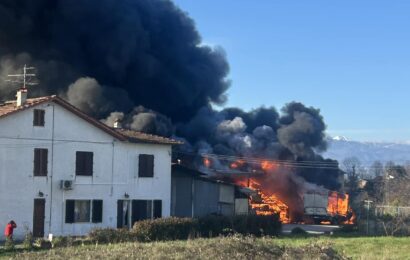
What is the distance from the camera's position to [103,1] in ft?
219

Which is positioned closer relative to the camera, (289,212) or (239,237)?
(239,237)

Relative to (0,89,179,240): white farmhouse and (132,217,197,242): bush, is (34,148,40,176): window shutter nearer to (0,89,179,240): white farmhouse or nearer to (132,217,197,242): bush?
(0,89,179,240): white farmhouse

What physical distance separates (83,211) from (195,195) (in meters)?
10.6

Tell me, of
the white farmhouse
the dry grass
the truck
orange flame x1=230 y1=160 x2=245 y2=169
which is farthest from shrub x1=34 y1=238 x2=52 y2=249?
orange flame x1=230 y1=160 x2=245 y2=169

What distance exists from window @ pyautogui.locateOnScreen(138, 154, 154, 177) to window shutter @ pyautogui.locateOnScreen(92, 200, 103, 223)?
134 inches

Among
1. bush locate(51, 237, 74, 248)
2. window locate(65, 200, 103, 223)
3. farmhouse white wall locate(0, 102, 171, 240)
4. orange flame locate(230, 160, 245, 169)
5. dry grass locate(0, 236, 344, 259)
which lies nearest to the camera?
dry grass locate(0, 236, 344, 259)

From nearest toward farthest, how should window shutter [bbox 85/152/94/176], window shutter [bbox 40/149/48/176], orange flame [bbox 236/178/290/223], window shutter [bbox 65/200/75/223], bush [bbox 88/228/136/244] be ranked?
bush [bbox 88/228/136/244], window shutter [bbox 40/149/48/176], window shutter [bbox 65/200/75/223], window shutter [bbox 85/152/94/176], orange flame [bbox 236/178/290/223]

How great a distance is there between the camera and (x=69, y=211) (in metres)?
40.3

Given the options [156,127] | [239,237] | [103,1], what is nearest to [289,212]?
[156,127]

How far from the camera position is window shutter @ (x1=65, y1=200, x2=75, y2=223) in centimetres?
4009

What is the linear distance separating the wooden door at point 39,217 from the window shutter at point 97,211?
3.33 m

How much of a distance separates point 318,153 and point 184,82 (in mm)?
19006

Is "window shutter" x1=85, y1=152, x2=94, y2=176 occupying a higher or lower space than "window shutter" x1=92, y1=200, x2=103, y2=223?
higher

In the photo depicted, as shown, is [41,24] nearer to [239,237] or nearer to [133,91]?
[133,91]
